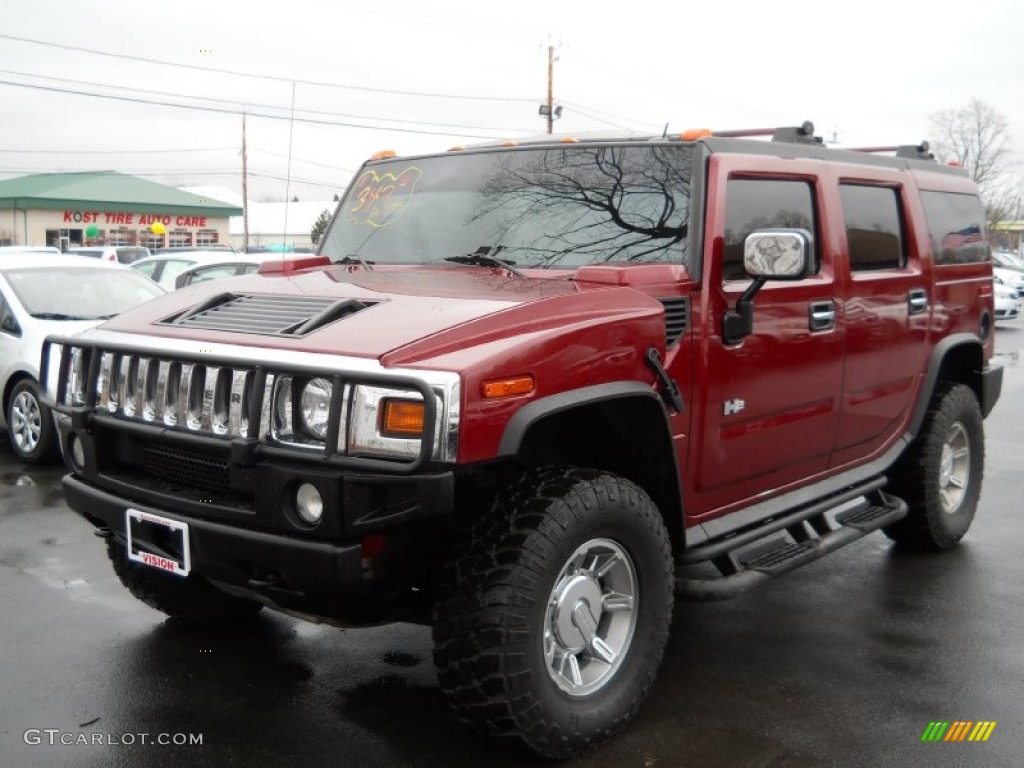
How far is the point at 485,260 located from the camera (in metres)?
4.28

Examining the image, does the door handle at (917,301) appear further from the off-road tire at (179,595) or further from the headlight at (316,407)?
the off-road tire at (179,595)

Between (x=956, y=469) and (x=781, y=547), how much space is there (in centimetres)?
225

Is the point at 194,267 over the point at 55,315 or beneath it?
over

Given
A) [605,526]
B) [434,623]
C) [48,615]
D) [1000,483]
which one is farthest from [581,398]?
[1000,483]

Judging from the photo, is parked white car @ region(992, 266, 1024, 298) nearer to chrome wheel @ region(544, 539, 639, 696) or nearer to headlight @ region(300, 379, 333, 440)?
chrome wheel @ region(544, 539, 639, 696)

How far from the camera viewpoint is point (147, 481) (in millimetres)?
3570

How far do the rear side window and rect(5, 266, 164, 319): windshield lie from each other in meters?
5.86

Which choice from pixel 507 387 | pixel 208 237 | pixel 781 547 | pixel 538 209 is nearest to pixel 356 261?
pixel 538 209

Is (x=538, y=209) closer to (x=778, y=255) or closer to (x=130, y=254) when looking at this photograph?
(x=778, y=255)

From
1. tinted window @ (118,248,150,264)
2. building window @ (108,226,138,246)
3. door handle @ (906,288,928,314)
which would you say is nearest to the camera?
door handle @ (906,288,928,314)

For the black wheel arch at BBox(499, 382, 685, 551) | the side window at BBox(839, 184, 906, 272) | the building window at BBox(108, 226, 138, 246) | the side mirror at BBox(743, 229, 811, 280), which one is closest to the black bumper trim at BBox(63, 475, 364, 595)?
the black wheel arch at BBox(499, 382, 685, 551)

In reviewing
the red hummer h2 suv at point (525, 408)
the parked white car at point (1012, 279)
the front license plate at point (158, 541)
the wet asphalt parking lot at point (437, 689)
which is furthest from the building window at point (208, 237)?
the front license plate at point (158, 541)

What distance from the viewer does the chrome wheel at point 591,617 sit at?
3432 millimetres

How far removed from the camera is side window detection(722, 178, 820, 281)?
4.21 metres
